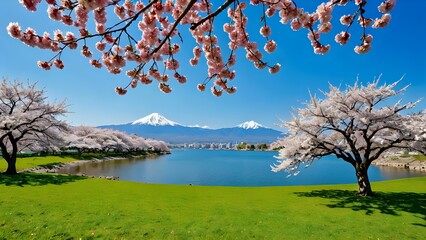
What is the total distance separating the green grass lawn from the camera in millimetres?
7863

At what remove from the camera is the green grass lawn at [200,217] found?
25.8 feet

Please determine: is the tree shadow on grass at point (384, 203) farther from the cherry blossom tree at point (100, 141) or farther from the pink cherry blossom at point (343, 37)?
the cherry blossom tree at point (100, 141)

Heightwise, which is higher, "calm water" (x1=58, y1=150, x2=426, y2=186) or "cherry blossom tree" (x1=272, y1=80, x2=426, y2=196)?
"cherry blossom tree" (x1=272, y1=80, x2=426, y2=196)

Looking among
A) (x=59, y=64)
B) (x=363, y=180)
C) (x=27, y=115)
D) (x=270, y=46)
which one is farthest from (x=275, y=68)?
(x=27, y=115)

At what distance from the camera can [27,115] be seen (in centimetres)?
1995

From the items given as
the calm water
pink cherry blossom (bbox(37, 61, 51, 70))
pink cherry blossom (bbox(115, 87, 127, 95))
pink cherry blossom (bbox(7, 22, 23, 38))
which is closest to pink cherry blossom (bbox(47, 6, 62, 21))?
pink cherry blossom (bbox(7, 22, 23, 38))

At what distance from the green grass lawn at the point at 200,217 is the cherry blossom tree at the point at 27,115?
8381 mm

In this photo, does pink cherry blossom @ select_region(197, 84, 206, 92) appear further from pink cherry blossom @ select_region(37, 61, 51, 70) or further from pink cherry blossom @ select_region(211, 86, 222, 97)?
pink cherry blossom @ select_region(37, 61, 51, 70)

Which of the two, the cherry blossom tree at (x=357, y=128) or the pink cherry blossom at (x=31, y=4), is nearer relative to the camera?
the pink cherry blossom at (x=31, y=4)

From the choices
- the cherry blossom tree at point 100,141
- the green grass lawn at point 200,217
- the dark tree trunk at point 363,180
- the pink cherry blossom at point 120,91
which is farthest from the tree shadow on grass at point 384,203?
the cherry blossom tree at point 100,141

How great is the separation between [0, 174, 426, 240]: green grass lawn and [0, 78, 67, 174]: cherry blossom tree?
27.5ft

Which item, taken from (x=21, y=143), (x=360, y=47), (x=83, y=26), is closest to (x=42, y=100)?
(x=21, y=143)

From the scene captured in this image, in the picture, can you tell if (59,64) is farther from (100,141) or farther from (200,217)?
(100,141)

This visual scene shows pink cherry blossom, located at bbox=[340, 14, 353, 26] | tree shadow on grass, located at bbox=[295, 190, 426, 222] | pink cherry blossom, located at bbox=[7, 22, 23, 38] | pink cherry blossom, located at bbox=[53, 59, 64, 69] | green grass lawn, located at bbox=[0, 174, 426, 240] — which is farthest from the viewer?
tree shadow on grass, located at bbox=[295, 190, 426, 222]
